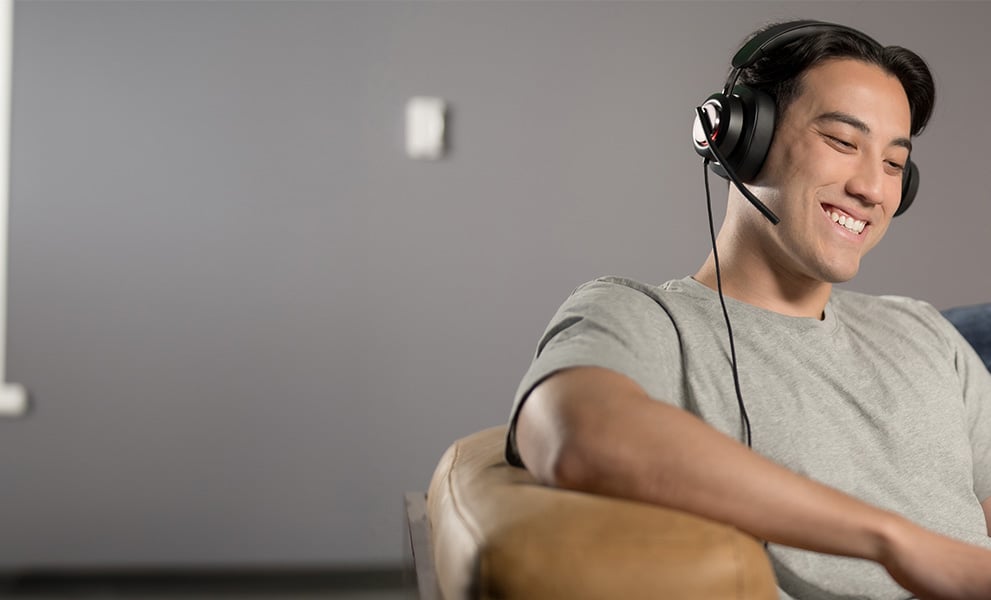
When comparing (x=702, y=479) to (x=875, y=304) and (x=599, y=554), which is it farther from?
(x=875, y=304)

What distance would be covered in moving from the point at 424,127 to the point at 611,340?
218 centimetres

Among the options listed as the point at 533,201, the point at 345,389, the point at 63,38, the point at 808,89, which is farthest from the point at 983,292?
the point at 63,38

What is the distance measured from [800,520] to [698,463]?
10 cm

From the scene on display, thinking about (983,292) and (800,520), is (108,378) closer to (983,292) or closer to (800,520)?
(800,520)

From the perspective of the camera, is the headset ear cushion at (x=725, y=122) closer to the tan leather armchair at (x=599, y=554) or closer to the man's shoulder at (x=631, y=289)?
the man's shoulder at (x=631, y=289)

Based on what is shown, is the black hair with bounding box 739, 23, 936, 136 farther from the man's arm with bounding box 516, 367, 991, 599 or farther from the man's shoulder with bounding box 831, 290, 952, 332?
the man's arm with bounding box 516, 367, 991, 599

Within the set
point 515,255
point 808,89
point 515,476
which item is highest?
point 808,89

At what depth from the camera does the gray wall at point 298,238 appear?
3.01 m

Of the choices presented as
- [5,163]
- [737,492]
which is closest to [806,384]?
[737,492]

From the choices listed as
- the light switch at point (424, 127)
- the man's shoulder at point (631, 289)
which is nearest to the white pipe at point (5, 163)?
the light switch at point (424, 127)

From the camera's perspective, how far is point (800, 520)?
2.89 feet

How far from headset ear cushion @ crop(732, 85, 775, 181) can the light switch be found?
6.12ft

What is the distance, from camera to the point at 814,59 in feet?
4.39

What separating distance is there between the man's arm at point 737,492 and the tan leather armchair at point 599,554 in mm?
38
